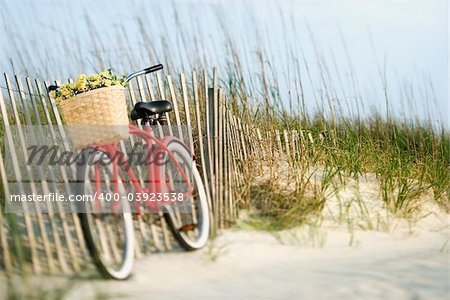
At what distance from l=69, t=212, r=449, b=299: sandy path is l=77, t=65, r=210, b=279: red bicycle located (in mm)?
138

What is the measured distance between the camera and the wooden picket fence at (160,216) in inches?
130

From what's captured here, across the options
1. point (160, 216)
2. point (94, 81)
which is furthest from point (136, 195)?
point (94, 81)

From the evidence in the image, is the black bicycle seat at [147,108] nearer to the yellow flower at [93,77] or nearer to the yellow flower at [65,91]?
the yellow flower at [93,77]

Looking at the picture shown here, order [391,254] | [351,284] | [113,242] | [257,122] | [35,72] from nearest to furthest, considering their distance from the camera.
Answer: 1. [351,284]
2. [113,242]
3. [391,254]
4. [257,122]
5. [35,72]

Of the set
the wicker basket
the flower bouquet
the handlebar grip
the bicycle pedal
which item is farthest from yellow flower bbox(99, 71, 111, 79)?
the bicycle pedal

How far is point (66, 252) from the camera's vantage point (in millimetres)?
3467

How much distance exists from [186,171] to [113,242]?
0.76 metres

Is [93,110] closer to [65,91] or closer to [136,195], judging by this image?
[65,91]

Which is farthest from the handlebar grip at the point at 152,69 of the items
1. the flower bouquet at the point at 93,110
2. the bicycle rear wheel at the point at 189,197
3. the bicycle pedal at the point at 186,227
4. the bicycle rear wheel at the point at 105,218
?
the bicycle pedal at the point at 186,227

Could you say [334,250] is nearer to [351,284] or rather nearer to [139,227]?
[351,284]

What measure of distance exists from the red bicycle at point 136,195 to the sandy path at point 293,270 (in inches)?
5.4

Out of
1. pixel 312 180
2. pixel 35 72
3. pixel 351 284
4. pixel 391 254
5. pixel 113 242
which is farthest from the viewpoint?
pixel 35 72

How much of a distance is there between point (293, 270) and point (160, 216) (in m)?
0.89

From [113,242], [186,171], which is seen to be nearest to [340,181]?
[186,171]
